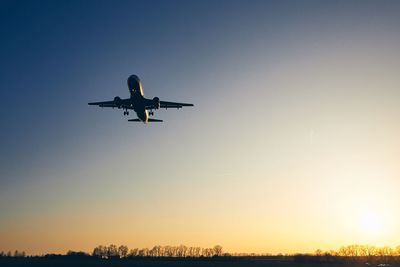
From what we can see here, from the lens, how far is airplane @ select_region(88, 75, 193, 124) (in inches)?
3145

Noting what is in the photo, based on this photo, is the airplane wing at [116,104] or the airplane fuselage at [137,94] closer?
the airplane fuselage at [137,94]

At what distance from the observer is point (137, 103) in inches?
3250

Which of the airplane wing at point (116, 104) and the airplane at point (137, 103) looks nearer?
the airplane at point (137, 103)

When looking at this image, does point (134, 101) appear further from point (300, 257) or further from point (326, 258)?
point (326, 258)

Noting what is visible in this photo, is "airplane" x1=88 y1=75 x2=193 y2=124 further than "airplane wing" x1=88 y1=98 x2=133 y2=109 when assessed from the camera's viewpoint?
No

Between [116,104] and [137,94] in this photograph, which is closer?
[137,94]

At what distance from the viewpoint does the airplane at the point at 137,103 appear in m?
79.9

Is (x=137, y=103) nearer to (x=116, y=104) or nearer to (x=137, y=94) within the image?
(x=137, y=94)

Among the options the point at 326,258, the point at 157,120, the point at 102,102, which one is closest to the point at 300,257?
the point at 326,258

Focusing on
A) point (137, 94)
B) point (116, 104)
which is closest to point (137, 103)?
point (137, 94)

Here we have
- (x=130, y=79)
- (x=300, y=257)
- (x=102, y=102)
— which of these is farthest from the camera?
(x=300, y=257)

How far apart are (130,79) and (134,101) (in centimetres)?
507

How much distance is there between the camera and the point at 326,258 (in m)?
179

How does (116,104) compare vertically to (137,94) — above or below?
above
